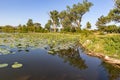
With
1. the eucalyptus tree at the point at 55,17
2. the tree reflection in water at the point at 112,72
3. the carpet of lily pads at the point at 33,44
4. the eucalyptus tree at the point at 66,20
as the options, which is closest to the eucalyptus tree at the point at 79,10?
the eucalyptus tree at the point at 66,20

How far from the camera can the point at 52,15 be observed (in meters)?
70.3

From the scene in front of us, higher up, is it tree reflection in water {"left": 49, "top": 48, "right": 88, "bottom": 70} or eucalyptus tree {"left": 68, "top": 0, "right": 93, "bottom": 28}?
eucalyptus tree {"left": 68, "top": 0, "right": 93, "bottom": 28}

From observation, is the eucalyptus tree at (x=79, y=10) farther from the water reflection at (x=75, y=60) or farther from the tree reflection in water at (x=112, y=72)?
the tree reflection in water at (x=112, y=72)

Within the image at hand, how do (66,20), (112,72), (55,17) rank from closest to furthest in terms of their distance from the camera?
(112,72) → (66,20) → (55,17)

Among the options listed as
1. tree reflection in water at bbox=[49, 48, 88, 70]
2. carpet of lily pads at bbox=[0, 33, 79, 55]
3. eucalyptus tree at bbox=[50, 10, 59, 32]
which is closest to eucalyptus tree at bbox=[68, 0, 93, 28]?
eucalyptus tree at bbox=[50, 10, 59, 32]

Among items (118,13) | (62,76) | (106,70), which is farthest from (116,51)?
(118,13)

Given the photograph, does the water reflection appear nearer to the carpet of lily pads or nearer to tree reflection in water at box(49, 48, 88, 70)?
tree reflection in water at box(49, 48, 88, 70)

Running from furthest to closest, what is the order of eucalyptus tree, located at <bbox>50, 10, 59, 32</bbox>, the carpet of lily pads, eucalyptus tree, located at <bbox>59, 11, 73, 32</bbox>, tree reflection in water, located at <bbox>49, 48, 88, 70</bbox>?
eucalyptus tree, located at <bbox>50, 10, 59, 32</bbox>
eucalyptus tree, located at <bbox>59, 11, 73, 32</bbox>
the carpet of lily pads
tree reflection in water, located at <bbox>49, 48, 88, 70</bbox>

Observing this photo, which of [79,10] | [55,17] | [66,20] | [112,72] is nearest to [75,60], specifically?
[112,72]

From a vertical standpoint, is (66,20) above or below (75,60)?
above

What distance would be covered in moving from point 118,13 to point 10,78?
1741 centimetres

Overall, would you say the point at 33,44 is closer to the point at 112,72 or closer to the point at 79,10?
the point at 112,72

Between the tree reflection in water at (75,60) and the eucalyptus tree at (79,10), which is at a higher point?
the eucalyptus tree at (79,10)

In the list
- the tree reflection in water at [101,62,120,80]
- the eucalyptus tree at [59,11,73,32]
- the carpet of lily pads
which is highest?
the eucalyptus tree at [59,11,73,32]
